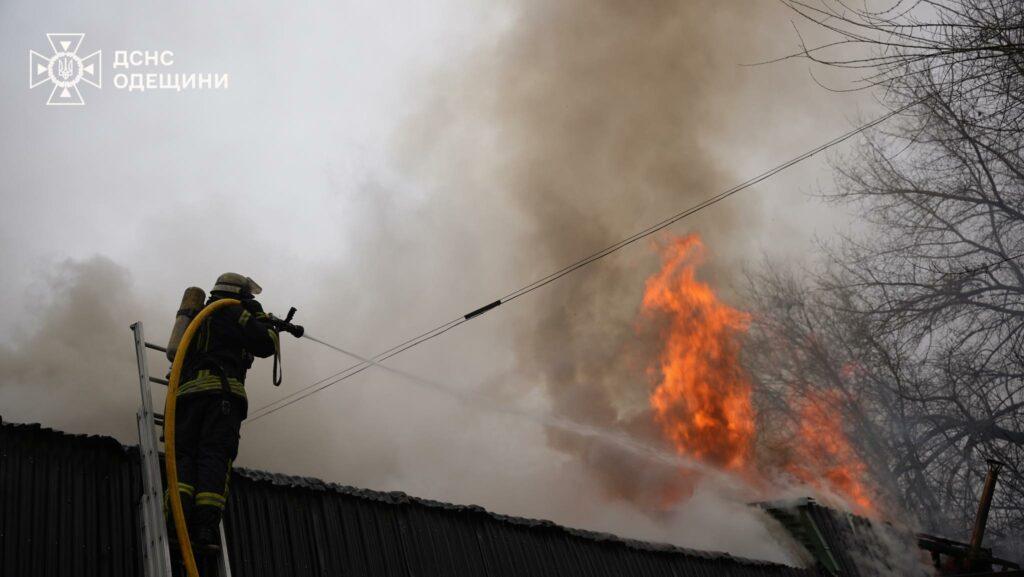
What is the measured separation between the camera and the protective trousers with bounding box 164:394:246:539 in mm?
5570

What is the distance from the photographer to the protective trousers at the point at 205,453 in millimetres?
5570

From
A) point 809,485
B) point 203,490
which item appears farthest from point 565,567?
point 809,485

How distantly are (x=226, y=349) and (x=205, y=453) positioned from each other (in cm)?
98

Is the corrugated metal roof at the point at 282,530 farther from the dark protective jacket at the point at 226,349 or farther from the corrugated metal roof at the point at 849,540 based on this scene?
the corrugated metal roof at the point at 849,540

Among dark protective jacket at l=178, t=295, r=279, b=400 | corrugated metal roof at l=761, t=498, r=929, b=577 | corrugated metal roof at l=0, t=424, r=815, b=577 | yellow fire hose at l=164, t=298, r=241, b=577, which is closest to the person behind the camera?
yellow fire hose at l=164, t=298, r=241, b=577

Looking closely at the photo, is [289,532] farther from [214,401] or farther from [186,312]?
[186,312]

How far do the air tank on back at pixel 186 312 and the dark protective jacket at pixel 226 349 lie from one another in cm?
17

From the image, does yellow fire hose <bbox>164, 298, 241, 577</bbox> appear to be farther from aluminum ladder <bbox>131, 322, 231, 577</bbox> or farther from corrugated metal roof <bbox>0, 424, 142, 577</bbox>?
corrugated metal roof <bbox>0, 424, 142, 577</bbox>

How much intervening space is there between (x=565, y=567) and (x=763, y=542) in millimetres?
5122

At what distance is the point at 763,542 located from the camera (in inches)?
503

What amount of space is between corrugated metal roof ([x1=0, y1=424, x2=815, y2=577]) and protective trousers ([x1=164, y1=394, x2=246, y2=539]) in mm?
471

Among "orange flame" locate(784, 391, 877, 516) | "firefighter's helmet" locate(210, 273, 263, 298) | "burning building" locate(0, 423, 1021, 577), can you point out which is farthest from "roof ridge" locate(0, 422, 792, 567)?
"orange flame" locate(784, 391, 877, 516)

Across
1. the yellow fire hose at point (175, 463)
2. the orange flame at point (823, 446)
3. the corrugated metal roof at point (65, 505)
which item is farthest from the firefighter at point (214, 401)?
the orange flame at point (823, 446)

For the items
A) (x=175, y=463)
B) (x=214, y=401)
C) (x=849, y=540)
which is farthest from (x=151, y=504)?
(x=849, y=540)
